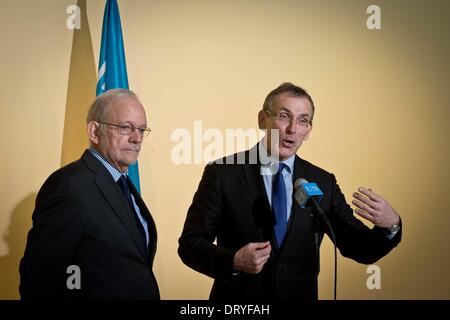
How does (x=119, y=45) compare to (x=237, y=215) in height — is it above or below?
above

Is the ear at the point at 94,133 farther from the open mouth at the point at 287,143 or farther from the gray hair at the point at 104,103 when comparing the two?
the open mouth at the point at 287,143

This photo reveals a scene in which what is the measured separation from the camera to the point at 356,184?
3670mm

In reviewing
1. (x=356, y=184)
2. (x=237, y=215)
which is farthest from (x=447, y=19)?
(x=237, y=215)

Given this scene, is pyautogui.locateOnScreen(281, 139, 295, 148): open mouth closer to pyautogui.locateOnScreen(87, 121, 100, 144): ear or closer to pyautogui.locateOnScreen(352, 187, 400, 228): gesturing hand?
pyautogui.locateOnScreen(352, 187, 400, 228): gesturing hand

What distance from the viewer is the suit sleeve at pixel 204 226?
82.3 inches

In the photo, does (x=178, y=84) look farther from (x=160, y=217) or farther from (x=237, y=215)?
(x=237, y=215)

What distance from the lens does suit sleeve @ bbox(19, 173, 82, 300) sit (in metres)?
1.80

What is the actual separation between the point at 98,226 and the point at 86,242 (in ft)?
0.23

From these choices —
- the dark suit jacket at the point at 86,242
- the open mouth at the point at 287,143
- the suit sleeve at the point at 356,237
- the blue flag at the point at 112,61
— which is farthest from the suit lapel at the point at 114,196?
the blue flag at the point at 112,61

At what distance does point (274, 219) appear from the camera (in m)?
2.14

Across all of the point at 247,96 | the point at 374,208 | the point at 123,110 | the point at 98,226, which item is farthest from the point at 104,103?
the point at 247,96

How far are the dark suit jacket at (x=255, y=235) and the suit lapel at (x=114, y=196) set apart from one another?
0.26m
